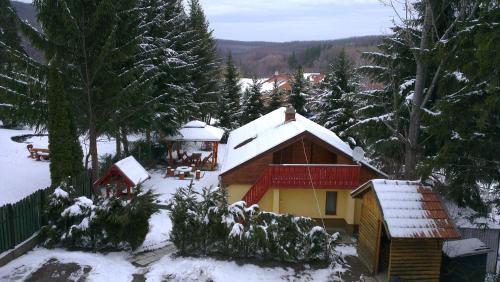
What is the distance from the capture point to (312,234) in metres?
12.6

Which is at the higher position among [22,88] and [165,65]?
[165,65]

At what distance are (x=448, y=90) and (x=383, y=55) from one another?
3282mm

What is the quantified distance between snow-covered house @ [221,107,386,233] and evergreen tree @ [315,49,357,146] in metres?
9.73

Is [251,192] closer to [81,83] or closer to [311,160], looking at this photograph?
[311,160]

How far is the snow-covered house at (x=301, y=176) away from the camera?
1714 centimetres

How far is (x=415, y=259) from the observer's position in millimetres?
11602

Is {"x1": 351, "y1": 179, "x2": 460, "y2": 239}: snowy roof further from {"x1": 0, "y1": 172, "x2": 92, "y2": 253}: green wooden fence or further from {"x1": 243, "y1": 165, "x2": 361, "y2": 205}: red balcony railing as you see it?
{"x1": 0, "y1": 172, "x2": 92, "y2": 253}: green wooden fence

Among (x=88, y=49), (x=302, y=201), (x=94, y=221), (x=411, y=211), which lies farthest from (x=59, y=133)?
(x=411, y=211)

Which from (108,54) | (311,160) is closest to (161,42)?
(108,54)

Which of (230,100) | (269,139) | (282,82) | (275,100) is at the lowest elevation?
(269,139)

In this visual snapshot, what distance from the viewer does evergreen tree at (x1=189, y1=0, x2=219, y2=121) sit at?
3556cm

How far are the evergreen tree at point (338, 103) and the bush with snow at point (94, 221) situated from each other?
18.1m

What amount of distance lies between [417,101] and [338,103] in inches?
523

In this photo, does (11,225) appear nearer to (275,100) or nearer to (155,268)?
(155,268)
